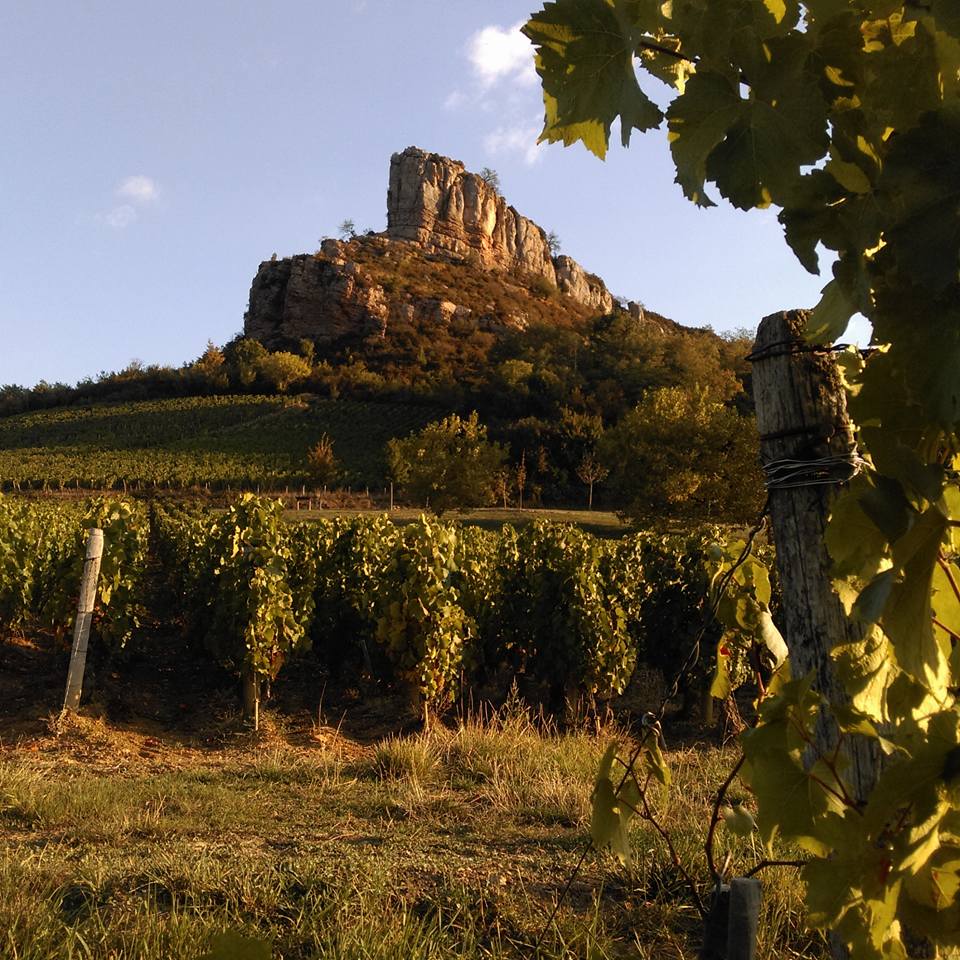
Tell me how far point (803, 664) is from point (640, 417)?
3129 cm

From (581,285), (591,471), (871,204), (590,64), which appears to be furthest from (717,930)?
(581,285)

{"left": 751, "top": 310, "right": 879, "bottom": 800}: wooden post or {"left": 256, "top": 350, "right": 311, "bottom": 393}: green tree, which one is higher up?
{"left": 256, "top": 350, "right": 311, "bottom": 393}: green tree

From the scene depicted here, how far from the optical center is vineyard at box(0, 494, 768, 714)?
8.74 meters

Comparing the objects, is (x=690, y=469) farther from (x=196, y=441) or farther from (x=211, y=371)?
(x=211, y=371)

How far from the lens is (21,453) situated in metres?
49.2

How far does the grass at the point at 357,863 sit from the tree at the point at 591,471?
115ft

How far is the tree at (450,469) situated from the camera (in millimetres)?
32969

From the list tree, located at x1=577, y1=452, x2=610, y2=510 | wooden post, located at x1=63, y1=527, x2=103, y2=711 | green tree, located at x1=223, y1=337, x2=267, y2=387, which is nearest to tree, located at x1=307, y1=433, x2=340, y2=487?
tree, located at x1=577, y1=452, x2=610, y2=510

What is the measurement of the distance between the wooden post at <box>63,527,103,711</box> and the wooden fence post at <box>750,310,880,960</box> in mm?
7657

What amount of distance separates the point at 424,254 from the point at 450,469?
69.1 m

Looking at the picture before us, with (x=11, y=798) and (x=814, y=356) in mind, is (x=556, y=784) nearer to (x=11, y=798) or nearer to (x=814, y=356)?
(x=11, y=798)

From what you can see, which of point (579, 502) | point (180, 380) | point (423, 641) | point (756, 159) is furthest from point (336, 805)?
point (180, 380)

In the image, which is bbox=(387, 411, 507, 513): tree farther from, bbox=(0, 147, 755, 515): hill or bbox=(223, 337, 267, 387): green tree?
bbox=(223, 337, 267, 387): green tree

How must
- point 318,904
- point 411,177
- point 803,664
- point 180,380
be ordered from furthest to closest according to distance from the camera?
point 411,177 → point 180,380 → point 318,904 → point 803,664
